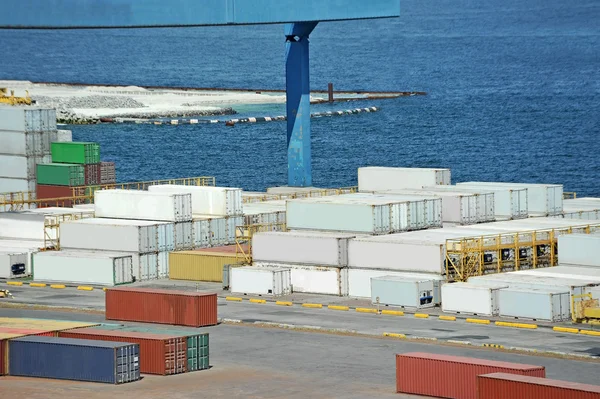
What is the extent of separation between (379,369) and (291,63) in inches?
2042

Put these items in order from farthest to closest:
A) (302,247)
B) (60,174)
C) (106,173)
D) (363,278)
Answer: (106,173) → (60,174) → (302,247) → (363,278)

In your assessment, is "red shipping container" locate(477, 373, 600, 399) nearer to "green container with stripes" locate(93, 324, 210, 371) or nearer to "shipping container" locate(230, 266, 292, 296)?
"green container with stripes" locate(93, 324, 210, 371)

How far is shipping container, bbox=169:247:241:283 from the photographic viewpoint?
92750 mm

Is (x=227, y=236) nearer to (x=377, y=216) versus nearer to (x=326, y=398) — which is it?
(x=377, y=216)

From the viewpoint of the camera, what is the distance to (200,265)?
93.1m

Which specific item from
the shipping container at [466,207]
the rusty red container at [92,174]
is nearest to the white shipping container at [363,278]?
the shipping container at [466,207]

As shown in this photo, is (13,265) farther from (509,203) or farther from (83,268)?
(509,203)

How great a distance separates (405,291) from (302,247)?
28.1 feet

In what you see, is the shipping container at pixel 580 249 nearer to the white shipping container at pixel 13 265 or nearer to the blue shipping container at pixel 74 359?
the blue shipping container at pixel 74 359

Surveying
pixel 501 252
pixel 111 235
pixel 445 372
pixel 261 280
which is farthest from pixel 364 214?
pixel 445 372

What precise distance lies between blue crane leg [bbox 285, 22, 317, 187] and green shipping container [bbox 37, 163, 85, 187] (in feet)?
54.2

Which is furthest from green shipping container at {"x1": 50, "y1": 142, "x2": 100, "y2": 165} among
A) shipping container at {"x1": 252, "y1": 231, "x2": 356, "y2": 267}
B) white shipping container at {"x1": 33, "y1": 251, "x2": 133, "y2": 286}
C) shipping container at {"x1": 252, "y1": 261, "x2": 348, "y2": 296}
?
shipping container at {"x1": 252, "y1": 261, "x2": 348, "y2": 296}

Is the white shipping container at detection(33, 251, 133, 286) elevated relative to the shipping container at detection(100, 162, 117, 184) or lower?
lower

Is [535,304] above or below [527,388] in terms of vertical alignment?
above
